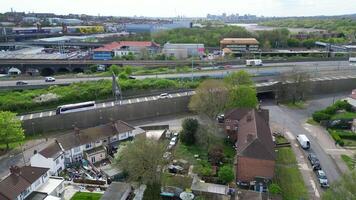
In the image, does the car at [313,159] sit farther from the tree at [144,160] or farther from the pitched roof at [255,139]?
the tree at [144,160]

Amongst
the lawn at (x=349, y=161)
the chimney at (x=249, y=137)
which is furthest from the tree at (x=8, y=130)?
the lawn at (x=349, y=161)

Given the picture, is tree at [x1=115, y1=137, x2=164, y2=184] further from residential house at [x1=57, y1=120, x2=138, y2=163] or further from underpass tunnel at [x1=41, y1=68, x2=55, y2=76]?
underpass tunnel at [x1=41, y1=68, x2=55, y2=76]

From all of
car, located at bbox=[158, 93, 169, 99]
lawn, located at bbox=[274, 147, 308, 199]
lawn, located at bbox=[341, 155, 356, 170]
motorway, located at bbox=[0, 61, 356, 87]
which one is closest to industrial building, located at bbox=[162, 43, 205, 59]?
motorway, located at bbox=[0, 61, 356, 87]

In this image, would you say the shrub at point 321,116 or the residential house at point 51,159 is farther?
the shrub at point 321,116

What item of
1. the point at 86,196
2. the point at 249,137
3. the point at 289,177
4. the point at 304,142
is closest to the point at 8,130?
the point at 86,196

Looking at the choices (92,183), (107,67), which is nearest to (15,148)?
(92,183)

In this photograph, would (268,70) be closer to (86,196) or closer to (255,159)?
(255,159)
